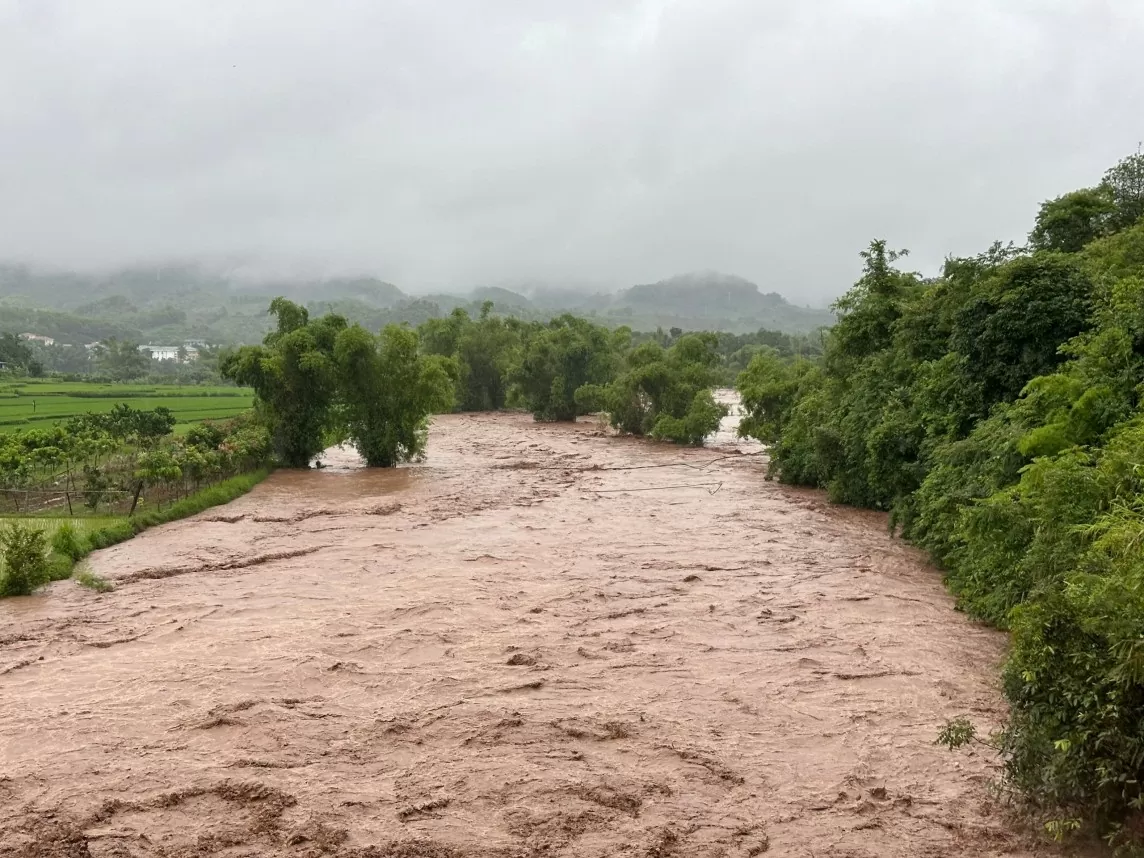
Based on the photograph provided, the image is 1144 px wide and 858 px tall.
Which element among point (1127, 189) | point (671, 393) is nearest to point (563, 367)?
point (671, 393)

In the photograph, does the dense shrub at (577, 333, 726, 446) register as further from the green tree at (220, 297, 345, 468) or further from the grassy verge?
the grassy verge

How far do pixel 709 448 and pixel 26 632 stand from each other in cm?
3101

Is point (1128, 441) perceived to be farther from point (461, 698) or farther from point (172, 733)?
point (172, 733)

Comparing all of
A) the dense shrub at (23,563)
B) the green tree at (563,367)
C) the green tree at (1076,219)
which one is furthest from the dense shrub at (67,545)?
the green tree at (563,367)

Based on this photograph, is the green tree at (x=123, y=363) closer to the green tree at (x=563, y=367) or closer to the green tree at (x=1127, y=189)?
the green tree at (x=563, y=367)

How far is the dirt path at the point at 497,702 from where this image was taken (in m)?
6.81

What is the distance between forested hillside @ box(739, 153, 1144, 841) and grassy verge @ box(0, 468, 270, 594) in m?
14.2

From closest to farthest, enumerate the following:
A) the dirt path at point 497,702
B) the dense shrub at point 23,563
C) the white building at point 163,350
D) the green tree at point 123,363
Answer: the dirt path at point 497,702, the dense shrub at point 23,563, the green tree at point 123,363, the white building at point 163,350

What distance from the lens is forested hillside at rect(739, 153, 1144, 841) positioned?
5.78 m

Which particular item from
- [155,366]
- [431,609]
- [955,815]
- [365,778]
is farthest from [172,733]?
[155,366]

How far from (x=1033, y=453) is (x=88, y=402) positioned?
167ft

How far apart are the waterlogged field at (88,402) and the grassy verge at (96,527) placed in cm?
1588

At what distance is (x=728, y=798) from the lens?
7.25 m

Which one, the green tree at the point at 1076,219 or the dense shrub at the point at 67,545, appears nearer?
the dense shrub at the point at 67,545
